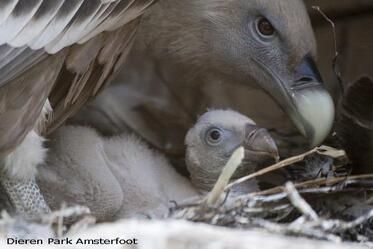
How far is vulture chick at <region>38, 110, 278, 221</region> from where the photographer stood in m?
2.94

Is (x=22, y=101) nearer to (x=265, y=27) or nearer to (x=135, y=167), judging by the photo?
(x=135, y=167)

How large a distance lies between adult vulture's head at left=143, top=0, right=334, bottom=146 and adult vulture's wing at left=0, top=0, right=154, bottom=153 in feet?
1.35

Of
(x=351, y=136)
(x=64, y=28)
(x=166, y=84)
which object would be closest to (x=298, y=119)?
(x=351, y=136)

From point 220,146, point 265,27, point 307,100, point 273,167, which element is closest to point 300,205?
point 273,167

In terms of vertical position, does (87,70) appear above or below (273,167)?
above

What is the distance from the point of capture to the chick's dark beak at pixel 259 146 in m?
2.95

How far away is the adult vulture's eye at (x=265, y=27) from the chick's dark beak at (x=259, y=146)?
0.28 m

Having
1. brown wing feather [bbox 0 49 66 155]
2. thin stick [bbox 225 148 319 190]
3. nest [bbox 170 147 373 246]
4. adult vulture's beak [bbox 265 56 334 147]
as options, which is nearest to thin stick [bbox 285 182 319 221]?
nest [bbox 170 147 373 246]

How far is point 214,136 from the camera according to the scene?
3.06m

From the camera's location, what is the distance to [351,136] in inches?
122

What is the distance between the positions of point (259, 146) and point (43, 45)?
29.2 inches

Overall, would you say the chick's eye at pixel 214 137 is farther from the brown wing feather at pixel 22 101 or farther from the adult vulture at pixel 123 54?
the brown wing feather at pixel 22 101

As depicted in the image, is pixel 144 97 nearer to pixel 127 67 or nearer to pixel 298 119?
pixel 127 67

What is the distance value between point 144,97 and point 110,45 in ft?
4.23
